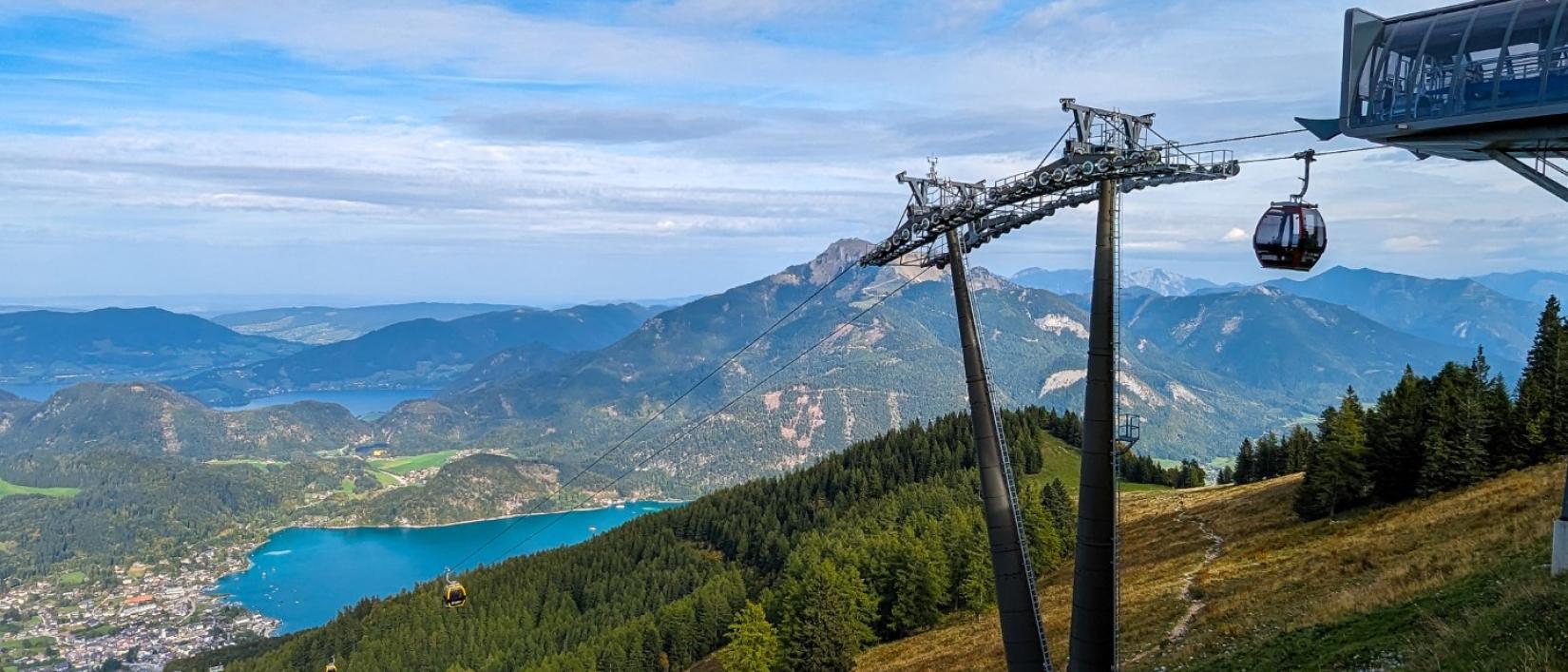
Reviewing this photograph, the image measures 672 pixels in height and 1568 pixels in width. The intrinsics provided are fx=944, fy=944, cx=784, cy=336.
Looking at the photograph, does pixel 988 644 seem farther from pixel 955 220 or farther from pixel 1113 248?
pixel 1113 248

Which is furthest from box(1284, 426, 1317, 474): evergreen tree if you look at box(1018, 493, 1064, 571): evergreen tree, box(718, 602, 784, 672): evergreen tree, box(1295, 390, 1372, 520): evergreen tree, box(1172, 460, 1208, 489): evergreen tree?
box(718, 602, 784, 672): evergreen tree

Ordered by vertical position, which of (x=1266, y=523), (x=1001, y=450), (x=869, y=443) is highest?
(x=1001, y=450)

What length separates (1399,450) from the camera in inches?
1969

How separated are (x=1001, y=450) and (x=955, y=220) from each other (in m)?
5.39

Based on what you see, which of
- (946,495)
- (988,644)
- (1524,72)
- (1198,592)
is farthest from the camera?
(946,495)

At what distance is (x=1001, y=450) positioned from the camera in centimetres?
2164

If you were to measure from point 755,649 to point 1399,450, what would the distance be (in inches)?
1432

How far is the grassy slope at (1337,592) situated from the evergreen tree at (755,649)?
5659mm

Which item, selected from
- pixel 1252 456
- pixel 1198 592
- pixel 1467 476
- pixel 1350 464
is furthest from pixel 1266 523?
pixel 1252 456

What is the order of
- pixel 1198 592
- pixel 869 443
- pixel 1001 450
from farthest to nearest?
pixel 869 443, pixel 1198 592, pixel 1001 450

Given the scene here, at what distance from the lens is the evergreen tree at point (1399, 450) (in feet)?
A: 162

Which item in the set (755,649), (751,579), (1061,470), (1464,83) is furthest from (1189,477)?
(1464,83)

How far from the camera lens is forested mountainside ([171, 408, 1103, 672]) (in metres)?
61.9

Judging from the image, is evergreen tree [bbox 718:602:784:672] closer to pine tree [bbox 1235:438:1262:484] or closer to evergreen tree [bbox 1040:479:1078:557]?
evergreen tree [bbox 1040:479:1078:557]
